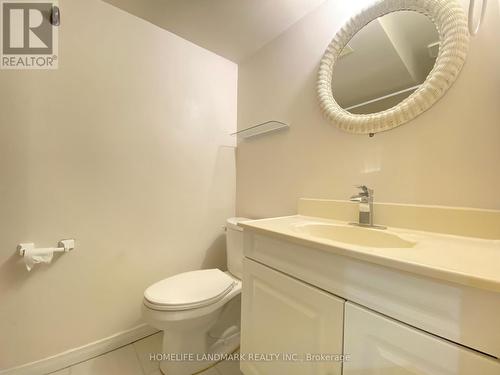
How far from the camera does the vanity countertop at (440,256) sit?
1.26 ft

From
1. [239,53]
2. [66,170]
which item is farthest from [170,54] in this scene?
[66,170]

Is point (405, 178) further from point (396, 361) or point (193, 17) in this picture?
point (193, 17)

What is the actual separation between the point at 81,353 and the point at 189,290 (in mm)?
689

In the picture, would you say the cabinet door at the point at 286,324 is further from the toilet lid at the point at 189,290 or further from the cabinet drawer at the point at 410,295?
the toilet lid at the point at 189,290

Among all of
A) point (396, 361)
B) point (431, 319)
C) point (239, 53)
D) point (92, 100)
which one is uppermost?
point (239, 53)

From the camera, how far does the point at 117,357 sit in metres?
→ 1.16

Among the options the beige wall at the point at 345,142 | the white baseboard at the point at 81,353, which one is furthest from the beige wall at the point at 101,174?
the beige wall at the point at 345,142

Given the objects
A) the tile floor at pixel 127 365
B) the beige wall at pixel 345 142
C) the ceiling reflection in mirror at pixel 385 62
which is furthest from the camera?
the tile floor at pixel 127 365

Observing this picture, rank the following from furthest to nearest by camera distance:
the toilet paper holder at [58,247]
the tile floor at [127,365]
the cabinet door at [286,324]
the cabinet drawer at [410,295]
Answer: the tile floor at [127,365] → the toilet paper holder at [58,247] → the cabinet door at [286,324] → the cabinet drawer at [410,295]

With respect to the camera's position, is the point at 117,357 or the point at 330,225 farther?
the point at 117,357

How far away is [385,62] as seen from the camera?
916 mm

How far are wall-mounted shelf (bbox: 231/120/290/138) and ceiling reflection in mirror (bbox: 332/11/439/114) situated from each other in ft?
1.17

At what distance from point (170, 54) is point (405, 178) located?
59.5 inches

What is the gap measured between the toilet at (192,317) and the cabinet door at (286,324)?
235mm
